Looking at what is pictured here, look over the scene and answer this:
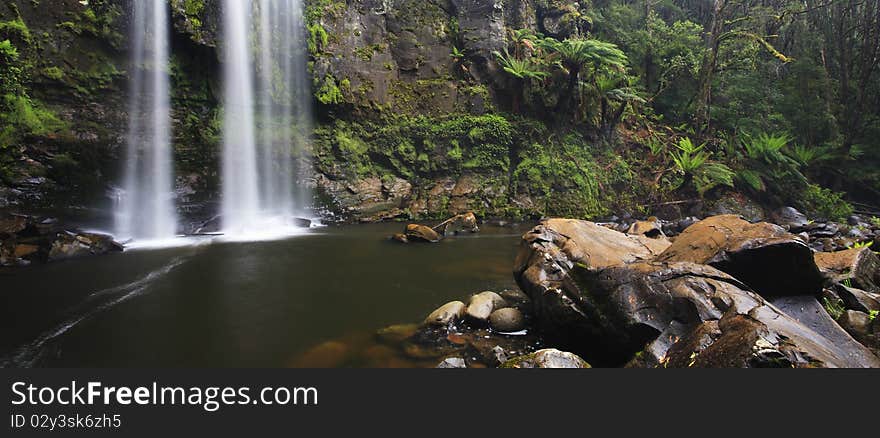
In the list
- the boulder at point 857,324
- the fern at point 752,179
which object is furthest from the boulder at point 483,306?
the fern at point 752,179

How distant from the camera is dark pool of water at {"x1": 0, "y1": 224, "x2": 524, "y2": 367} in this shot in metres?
3.77

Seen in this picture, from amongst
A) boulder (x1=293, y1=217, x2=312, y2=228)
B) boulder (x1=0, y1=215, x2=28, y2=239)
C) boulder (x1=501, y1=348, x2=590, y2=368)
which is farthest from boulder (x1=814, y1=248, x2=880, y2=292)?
boulder (x1=0, y1=215, x2=28, y2=239)

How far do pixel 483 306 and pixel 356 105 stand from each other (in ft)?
33.9

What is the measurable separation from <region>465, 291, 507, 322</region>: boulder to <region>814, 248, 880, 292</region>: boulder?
377 centimetres

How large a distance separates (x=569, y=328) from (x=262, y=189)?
422 inches

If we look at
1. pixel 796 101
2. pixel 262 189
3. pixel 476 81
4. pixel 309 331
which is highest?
pixel 476 81

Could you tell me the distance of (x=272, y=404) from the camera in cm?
220

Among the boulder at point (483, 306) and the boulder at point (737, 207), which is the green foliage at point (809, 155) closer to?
the boulder at point (737, 207)

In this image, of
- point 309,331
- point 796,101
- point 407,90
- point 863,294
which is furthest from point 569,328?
point 796,101

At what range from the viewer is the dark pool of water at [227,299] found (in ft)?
12.4

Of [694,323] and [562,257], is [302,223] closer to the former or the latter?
[562,257]

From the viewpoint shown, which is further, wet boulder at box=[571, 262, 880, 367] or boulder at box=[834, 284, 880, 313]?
boulder at box=[834, 284, 880, 313]

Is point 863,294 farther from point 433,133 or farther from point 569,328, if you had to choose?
point 433,133

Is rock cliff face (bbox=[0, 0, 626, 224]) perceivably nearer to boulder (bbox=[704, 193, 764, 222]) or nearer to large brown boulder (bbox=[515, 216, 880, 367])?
boulder (bbox=[704, 193, 764, 222])
